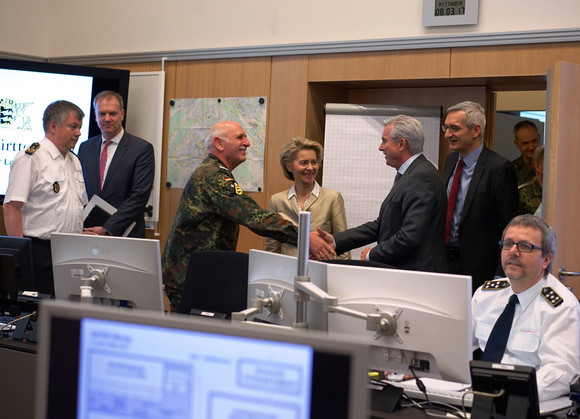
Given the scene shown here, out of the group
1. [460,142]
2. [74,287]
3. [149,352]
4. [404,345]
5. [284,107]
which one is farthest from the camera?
[284,107]

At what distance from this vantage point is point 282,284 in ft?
8.64

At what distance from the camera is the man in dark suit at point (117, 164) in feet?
19.3

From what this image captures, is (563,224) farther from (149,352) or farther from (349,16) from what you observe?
(149,352)

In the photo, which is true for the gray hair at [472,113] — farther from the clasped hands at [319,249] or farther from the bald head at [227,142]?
the bald head at [227,142]

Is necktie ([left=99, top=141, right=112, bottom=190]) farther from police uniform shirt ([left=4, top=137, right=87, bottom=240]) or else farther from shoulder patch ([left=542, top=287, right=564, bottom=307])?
shoulder patch ([left=542, top=287, right=564, bottom=307])

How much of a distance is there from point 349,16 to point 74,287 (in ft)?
11.4

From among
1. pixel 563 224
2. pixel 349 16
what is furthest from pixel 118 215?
pixel 563 224

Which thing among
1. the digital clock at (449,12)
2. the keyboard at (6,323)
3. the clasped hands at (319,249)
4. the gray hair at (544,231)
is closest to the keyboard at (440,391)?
the gray hair at (544,231)

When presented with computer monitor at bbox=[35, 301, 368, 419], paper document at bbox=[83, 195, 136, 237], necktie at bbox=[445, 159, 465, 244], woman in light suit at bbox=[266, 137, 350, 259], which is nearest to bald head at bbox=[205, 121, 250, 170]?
woman in light suit at bbox=[266, 137, 350, 259]

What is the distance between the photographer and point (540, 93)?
7.46 m

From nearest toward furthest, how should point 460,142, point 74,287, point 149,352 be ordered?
point 149,352, point 74,287, point 460,142

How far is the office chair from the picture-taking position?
367 cm

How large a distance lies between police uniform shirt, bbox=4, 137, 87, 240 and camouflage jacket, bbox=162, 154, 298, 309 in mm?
741

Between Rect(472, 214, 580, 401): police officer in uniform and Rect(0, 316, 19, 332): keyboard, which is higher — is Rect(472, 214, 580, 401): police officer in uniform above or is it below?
above
